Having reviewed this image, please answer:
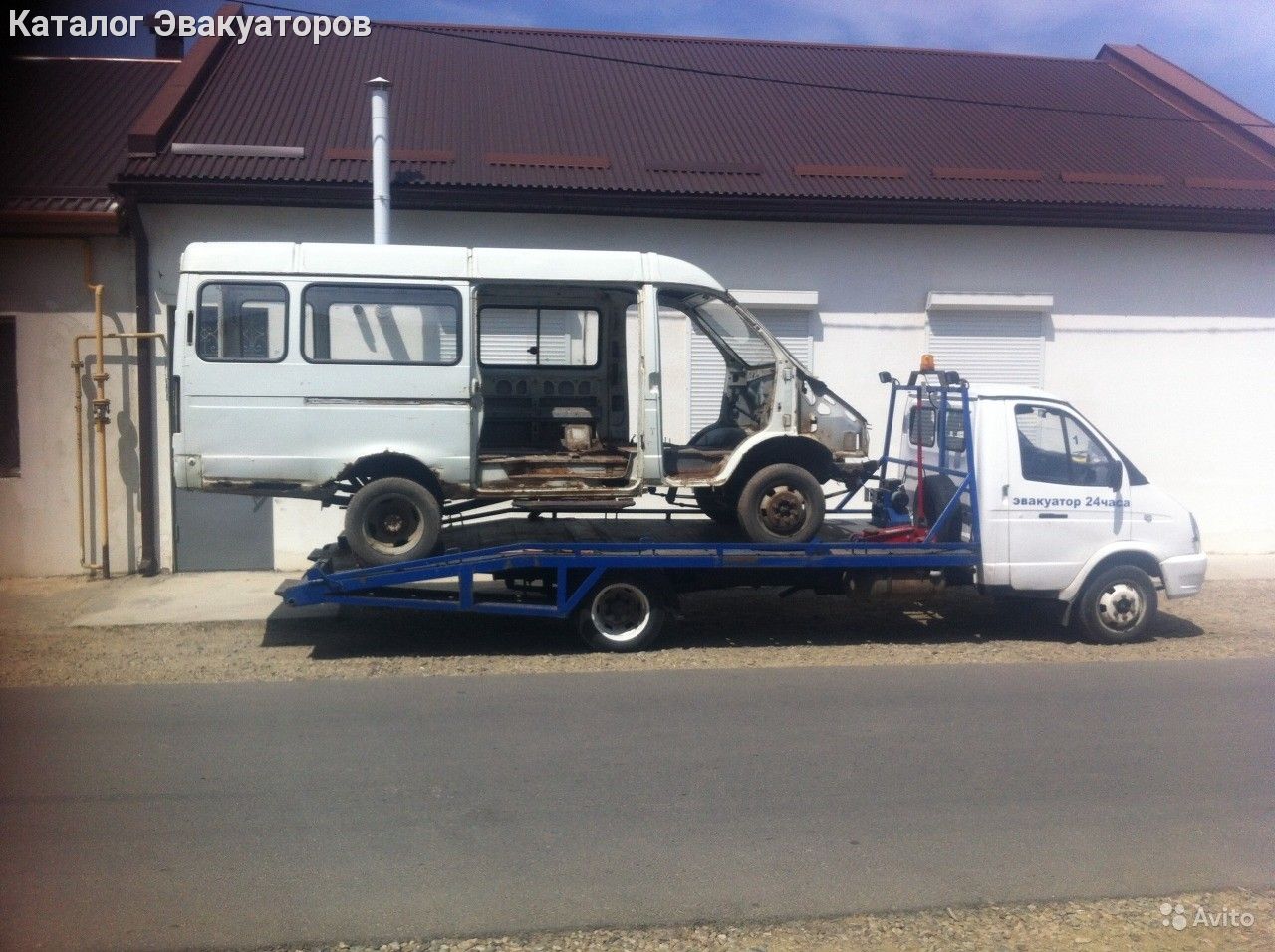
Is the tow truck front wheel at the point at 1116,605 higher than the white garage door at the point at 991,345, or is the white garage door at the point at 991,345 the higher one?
the white garage door at the point at 991,345

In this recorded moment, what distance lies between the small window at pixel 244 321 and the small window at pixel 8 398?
16.2 ft

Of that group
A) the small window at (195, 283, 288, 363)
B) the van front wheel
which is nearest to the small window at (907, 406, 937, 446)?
the van front wheel

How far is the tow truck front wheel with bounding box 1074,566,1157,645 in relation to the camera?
9.86 meters

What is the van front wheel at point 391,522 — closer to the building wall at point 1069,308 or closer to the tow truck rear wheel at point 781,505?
the tow truck rear wheel at point 781,505

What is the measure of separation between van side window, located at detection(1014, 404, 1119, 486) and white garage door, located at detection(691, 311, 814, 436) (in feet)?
13.3

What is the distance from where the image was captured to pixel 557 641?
9844mm

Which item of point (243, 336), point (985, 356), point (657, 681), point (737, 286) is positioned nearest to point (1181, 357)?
point (985, 356)

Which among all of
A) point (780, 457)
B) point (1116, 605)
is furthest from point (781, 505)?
point (1116, 605)

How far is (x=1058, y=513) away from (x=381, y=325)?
5.55 metres

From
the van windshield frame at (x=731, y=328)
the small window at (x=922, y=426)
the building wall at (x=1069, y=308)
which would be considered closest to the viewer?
the van windshield frame at (x=731, y=328)

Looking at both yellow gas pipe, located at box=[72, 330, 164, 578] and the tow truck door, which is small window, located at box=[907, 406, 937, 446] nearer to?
the tow truck door

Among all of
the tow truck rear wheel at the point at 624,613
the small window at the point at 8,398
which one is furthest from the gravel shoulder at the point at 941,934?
the small window at the point at 8,398

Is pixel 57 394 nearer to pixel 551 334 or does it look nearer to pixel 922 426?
pixel 551 334

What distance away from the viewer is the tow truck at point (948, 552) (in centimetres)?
920
